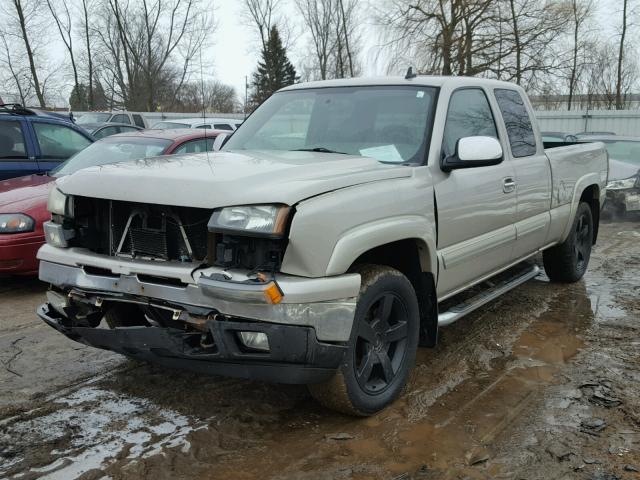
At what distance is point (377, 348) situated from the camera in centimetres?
345

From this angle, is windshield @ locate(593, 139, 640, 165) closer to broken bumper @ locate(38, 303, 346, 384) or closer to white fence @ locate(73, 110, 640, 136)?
broken bumper @ locate(38, 303, 346, 384)

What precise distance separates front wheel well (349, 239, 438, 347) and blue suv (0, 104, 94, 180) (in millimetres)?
5628

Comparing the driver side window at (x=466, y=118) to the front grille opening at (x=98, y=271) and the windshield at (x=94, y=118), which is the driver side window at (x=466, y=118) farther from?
the windshield at (x=94, y=118)

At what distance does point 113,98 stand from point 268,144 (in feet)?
148

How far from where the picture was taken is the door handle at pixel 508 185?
4.54 meters

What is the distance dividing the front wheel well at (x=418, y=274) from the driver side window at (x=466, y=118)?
0.67 metres

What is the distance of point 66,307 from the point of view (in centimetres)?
339

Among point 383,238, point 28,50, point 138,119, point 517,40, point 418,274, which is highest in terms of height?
point 28,50

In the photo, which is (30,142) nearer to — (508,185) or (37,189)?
(37,189)

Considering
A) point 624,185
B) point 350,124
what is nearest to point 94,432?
point 350,124

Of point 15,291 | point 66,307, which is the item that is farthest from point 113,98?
point 66,307

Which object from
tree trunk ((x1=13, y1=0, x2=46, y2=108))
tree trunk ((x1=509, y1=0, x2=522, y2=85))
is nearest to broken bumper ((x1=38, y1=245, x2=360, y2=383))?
tree trunk ((x1=509, y1=0, x2=522, y2=85))

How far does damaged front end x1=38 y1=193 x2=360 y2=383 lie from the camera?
283cm

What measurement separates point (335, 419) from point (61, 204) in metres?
1.91
